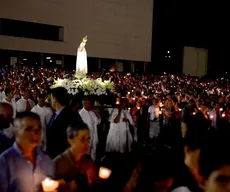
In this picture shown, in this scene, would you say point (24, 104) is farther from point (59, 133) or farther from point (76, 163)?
point (76, 163)

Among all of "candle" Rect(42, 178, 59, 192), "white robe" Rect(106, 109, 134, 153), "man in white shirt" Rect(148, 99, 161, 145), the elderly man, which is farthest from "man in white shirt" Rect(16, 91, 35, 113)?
"candle" Rect(42, 178, 59, 192)

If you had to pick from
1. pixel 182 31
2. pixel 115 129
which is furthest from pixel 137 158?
pixel 182 31

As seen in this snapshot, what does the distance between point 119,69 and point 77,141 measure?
143ft

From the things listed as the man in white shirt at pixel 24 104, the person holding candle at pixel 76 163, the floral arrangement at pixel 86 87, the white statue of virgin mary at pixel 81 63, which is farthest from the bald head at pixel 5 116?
the white statue of virgin mary at pixel 81 63

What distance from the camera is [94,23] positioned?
1738 inches

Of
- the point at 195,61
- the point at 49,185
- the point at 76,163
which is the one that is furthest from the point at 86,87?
the point at 195,61

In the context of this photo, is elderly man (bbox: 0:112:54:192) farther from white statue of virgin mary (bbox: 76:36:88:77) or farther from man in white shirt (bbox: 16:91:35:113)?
white statue of virgin mary (bbox: 76:36:88:77)

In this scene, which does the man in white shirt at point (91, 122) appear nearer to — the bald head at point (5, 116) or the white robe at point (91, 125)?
the white robe at point (91, 125)

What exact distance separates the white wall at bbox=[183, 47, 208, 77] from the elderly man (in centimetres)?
4936

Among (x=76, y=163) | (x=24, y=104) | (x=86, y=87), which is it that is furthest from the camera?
(x=86, y=87)

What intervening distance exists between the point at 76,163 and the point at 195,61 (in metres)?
51.4

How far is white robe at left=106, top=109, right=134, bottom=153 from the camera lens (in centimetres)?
950

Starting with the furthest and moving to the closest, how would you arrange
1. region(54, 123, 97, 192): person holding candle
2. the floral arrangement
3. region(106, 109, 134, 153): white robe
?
1. the floral arrangement
2. region(106, 109, 134, 153): white robe
3. region(54, 123, 97, 192): person holding candle

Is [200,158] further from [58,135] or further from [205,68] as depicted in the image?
[205,68]
